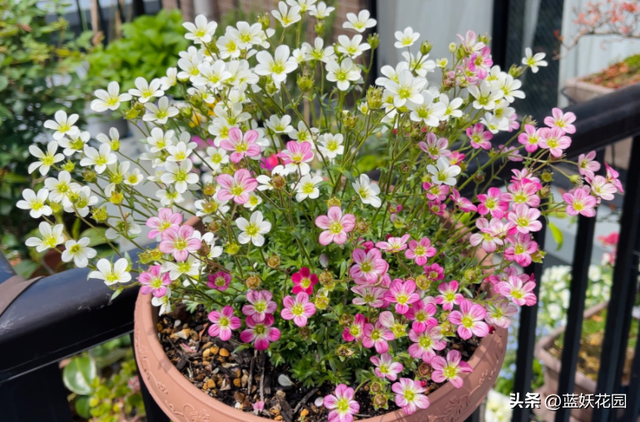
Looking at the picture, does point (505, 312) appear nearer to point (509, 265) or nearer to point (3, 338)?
point (509, 265)

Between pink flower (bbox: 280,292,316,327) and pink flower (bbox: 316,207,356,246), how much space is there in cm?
7

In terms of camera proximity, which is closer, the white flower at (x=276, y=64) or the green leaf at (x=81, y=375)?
the white flower at (x=276, y=64)

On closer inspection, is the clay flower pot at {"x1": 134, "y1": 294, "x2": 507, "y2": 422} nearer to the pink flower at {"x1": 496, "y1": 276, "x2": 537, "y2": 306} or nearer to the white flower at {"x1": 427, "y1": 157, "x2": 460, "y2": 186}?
the pink flower at {"x1": 496, "y1": 276, "x2": 537, "y2": 306}

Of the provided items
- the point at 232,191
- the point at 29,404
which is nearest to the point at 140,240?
the point at 29,404

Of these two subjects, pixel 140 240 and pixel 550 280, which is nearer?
pixel 550 280

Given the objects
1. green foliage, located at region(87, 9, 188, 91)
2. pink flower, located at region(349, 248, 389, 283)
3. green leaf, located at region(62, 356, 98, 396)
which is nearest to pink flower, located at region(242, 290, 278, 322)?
pink flower, located at region(349, 248, 389, 283)

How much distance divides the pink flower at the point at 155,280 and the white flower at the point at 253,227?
87 mm

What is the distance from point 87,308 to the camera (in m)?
0.64

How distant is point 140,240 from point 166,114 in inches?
85.6

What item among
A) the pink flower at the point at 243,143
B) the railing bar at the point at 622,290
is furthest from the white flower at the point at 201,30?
the railing bar at the point at 622,290

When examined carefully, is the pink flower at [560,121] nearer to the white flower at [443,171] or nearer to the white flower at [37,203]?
the white flower at [443,171]

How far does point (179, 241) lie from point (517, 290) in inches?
14.0

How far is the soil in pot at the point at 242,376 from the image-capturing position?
634 millimetres

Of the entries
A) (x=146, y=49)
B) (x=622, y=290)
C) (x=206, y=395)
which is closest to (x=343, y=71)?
(x=206, y=395)
